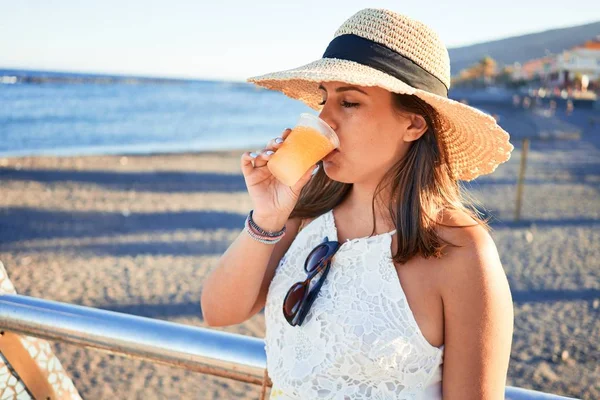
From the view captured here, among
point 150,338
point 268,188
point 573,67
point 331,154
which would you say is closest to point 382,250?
point 331,154

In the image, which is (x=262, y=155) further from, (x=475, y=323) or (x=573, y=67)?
(x=573, y=67)

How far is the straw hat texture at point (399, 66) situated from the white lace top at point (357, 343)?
0.43 metres

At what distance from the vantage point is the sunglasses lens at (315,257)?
5.74 feet

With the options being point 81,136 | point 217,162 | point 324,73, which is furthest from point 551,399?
point 81,136

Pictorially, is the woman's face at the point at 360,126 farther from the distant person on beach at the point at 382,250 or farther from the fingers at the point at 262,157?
the fingers at the point at 262,157

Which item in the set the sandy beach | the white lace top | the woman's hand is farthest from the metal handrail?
the sandy beach

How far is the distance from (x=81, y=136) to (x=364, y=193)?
3236 cm

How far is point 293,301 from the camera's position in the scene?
1672 millimetres

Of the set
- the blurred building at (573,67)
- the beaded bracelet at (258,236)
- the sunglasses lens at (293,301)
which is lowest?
the blurred building at (573,67)

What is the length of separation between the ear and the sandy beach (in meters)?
4.33

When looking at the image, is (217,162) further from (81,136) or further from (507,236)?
(81,136)

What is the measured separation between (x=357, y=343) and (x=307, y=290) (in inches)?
8.7

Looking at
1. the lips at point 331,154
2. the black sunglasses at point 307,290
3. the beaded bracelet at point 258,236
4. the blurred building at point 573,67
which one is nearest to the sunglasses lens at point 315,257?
the black sunglasses at point 307,290

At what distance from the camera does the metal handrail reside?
152cm
